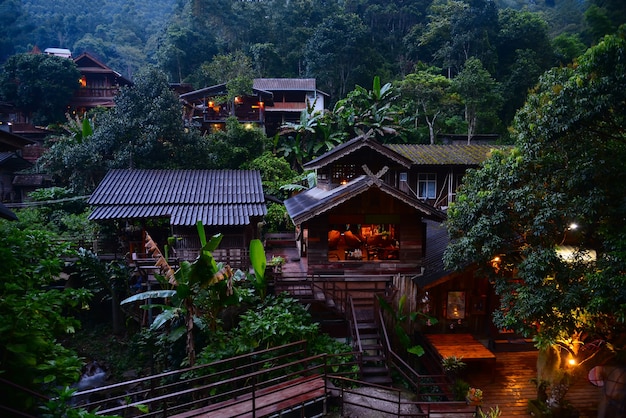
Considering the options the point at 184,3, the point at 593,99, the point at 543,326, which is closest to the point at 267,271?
the point at 543,326

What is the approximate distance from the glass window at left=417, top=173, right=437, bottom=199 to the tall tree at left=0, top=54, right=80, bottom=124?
36311 mm

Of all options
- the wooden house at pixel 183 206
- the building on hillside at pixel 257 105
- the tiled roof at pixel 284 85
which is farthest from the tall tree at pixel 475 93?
the wooden house at pixel 183 206

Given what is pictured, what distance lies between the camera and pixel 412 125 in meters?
38.9

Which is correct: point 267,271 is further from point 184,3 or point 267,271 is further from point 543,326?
point 184,3

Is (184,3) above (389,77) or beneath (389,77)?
above

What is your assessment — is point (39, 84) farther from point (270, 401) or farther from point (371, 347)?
point (371, 347)

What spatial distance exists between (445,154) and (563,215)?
1875 centimetres

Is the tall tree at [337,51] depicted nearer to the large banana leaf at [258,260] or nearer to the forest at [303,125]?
the forest at [303,125]

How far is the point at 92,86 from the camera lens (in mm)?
41781

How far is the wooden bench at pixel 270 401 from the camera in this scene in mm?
9391

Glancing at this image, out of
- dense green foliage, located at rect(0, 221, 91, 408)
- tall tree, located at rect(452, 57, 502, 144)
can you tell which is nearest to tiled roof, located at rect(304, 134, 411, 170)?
dense green foliage, located at rect(0, 221, 91, 408)

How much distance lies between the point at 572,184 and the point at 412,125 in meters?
30.0

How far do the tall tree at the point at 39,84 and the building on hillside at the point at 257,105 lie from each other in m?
12.1

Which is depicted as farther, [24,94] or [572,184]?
[24,94]
